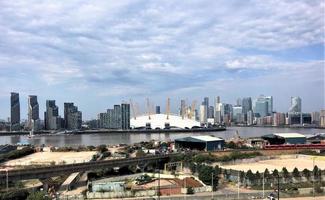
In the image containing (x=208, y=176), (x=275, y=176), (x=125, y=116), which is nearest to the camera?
(x=275, y=176)

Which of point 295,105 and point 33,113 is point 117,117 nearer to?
point 33,113

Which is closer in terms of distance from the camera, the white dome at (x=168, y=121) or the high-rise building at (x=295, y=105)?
the white dome at (x=168, y=121)

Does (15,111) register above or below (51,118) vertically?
above

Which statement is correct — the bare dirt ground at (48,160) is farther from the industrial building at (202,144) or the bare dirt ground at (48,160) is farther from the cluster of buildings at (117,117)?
the cluster of buildings at (117,117)

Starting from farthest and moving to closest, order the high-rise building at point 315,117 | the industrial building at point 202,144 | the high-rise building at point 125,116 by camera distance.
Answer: the high-rise building at point 315,117
the high-rise building at point 125,116
the industrial building at point 202,144

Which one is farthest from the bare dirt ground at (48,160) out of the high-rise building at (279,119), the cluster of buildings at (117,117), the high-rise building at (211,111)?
the high-rise building at (211,111)

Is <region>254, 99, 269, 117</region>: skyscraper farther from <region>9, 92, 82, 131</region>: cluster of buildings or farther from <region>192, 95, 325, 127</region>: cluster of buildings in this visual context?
<region>9, 92, 82, 131</region>: cluster of buildings

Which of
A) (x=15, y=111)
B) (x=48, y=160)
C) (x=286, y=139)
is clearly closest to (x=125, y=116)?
(x=15, y=111)

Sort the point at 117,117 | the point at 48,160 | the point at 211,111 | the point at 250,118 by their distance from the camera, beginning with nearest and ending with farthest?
the point at 48,160
the point at 117,117
the point at 250,118
the point at 211,111
